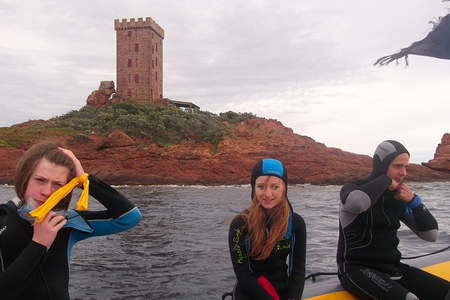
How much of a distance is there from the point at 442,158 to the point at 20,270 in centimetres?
4962

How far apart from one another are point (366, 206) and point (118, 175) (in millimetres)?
34646

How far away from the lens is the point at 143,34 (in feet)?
201

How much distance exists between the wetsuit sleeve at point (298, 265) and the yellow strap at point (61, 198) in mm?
1702

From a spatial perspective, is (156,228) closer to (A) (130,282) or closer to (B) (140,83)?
(A) (130,282)

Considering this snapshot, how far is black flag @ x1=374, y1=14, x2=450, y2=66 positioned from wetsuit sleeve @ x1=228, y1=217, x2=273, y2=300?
199 cm

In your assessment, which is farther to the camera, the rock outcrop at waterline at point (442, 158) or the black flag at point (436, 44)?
the rock outcrop at waterline at point (442, 158)

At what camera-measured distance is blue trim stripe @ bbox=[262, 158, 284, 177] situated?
3268 millimetres

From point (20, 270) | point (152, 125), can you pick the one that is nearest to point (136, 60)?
point (152, 125)

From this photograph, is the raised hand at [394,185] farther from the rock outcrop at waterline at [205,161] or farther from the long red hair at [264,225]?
the rock outcrop at waterline at [205,161]

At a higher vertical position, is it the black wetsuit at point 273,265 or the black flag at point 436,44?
the black flag at point 436,44

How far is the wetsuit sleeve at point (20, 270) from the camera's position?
2133 millimetres

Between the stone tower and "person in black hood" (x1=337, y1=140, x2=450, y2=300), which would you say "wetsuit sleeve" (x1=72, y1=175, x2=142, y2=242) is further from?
the stone tower

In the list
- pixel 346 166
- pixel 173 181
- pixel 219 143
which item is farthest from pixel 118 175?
pixel 346 166

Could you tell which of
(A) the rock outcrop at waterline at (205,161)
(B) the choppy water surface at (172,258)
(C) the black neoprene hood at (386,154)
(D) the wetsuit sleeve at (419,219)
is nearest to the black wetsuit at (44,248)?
(C) the black neoprene hood at (386,154)
